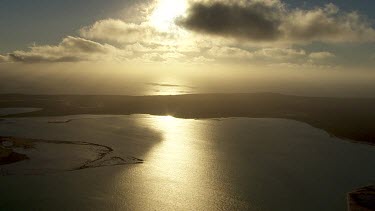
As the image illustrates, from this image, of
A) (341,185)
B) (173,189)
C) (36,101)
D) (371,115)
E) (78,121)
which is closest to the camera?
(173,189)

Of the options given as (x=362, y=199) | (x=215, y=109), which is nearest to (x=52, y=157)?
(x=362, y=199)

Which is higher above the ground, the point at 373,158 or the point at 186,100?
the point at 186,100

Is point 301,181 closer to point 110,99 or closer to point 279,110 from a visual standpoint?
point 279,110

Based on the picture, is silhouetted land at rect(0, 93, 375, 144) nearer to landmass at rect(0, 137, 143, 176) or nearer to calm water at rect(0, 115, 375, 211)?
calm water at rect(0, 115, 375, 211)

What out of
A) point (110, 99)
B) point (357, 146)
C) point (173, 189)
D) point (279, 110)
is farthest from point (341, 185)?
point (110, 99)

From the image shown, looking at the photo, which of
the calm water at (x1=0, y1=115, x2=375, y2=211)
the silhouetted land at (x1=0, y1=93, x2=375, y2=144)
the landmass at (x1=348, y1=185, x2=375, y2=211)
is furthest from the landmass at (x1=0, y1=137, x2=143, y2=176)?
the silhouetted land at (x1=0, y1=93, x2=375, y2=144)

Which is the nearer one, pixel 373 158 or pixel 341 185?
pixel 341 185

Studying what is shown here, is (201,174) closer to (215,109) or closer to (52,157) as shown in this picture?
(52,157)
